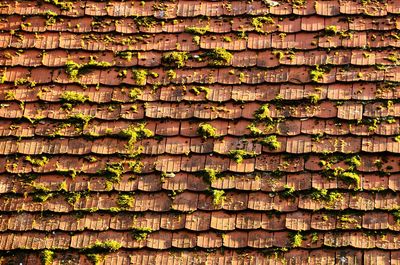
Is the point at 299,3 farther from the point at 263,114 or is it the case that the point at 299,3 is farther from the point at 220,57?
the point at 263,114

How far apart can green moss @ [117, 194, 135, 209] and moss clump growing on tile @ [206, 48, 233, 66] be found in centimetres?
131

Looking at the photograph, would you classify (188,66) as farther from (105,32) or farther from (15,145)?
(15,145)

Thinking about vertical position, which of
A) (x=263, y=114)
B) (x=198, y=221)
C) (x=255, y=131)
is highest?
(x=263, y=114)

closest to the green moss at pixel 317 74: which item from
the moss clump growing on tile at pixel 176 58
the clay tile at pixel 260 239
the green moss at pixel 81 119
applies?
the moss clump growing on tile at pixel 176 58

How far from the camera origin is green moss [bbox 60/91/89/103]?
5.25 meters

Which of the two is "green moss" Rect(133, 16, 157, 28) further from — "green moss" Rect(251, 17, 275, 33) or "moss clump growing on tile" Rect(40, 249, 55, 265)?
"moss clump growing on tile" Rect(40, 249, 55, 265)

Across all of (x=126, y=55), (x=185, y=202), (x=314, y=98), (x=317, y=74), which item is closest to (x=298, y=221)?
(x=185, y=202)

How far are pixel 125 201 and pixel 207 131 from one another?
862 millimetres

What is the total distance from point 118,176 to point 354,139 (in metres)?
1.90

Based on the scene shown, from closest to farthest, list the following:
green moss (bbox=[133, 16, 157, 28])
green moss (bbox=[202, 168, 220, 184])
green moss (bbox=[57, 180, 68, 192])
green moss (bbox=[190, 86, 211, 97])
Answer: green moss (bbox=[202, 168, 220, 184]) → green moss (bbox=[57, 180, 68, 192]) → green moss (bbox=[190, 86, 211, 97]) → green moss (bbox=[133, 16, 157, 28])

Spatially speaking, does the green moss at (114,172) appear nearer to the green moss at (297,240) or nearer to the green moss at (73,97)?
the green moss at (73,97)

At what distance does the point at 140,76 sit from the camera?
5.27 metres

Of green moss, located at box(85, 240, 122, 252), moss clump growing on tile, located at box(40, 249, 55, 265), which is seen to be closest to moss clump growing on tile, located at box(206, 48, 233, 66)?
green moss, located at box(85, 240, 122, 252)

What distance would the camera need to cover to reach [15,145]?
5.18 metres
